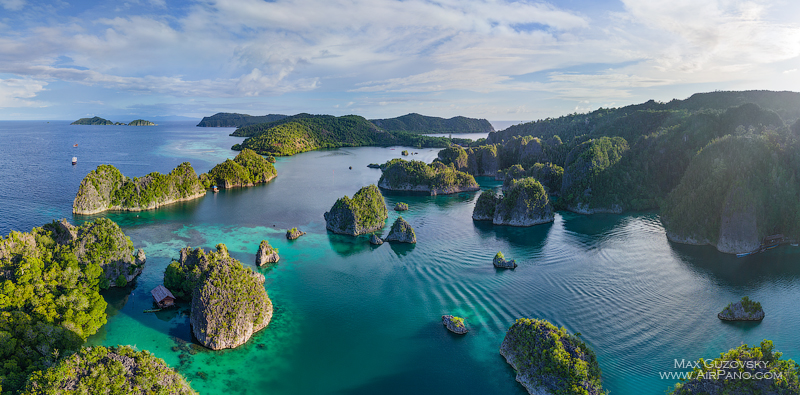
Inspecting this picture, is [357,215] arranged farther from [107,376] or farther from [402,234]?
[107,376]

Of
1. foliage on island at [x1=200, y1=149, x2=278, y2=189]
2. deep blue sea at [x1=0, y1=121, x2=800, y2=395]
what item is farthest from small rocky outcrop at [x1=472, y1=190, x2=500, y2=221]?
foliage on island at [x1=200, y1=149, x2=278, y2=189]

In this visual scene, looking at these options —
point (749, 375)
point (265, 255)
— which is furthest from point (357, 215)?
point (749, 375)

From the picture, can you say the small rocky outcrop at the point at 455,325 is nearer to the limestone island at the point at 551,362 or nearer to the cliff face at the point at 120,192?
the limestone island at the point at 551,362

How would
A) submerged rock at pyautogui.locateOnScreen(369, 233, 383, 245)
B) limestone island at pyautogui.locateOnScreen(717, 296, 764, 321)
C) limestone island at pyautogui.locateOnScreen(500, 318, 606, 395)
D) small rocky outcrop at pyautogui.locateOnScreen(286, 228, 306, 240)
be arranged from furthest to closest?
small rocky outcrop at pyautogui.locateOnScreen(286, 228, 306, 240) < submerged rock at pyautogui.locateOnScreen(369, 233, 383, 245) < limestone island at pyautogui.locateOnScreen(717, 296, 764, 321) < limestone island at pyautogui.locateOnScreen(500, 318, 606, 395)

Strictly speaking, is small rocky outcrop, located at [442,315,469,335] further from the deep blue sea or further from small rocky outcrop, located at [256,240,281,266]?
small rocky outcrop, located at [256,240,281,266]

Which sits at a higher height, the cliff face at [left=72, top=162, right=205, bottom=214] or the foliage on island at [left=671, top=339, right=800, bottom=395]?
the cliff face at [left=72, top=162, right=205, bottom=214]
